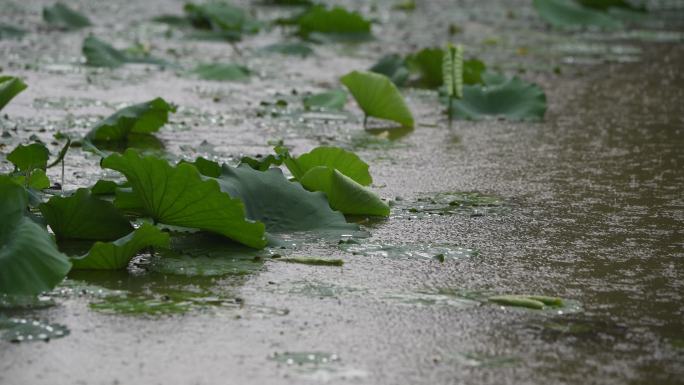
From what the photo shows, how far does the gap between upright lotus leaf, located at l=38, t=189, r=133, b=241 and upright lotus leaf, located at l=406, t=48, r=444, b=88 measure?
272 centimetres

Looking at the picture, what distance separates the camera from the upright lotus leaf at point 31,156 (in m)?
2.67

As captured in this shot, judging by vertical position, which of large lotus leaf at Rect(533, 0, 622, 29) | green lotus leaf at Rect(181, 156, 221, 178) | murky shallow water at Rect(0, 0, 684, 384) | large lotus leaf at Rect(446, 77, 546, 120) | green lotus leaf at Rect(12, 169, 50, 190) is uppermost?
large lotus leaf at Rect(533, 0, 622, 29)

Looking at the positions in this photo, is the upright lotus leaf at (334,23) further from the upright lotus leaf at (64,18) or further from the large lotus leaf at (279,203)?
the large lotus leaf at (279,203)

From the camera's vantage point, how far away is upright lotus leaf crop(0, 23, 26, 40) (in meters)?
5.82

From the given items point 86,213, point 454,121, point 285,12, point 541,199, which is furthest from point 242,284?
point 285,12

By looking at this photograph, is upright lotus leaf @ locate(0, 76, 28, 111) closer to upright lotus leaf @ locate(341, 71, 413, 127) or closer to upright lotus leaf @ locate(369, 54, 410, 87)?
upright lotus leaf @ locate(341, 71, 413, 127)

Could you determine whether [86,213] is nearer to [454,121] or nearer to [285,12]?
[454,121]

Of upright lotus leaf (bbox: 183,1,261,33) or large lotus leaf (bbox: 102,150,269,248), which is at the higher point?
upright lotus leaf (bbox: 183,1,261,33)

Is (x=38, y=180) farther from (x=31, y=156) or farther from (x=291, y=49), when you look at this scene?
(x=291, y=49)

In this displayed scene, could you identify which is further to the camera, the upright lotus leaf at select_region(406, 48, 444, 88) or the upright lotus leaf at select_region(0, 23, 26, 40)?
the upright lotus leaf at select_region(0, 23, 26, 40)

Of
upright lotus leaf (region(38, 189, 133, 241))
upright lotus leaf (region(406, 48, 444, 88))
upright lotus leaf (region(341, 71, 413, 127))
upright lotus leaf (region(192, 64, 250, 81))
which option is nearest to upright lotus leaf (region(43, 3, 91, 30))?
upright lotus leaf (region(192, 64, 250, 81))

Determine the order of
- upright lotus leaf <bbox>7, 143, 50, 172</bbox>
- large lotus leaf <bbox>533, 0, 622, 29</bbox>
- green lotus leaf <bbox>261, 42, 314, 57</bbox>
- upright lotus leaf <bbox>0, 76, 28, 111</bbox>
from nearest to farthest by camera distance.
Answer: upright lotus leaf <bbox>7, 143, 50, 172</bbox> → upright lotus leaf <bbox>0, 76, 28, 111</bbox> → green lotus leaf <bbox>261, 42, 314, 57</bbox> → large lotus leaf <bbox>533, 0, 622, 29</bbox>

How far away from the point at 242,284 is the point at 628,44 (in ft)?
15.7

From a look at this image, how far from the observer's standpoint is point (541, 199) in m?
2.99
